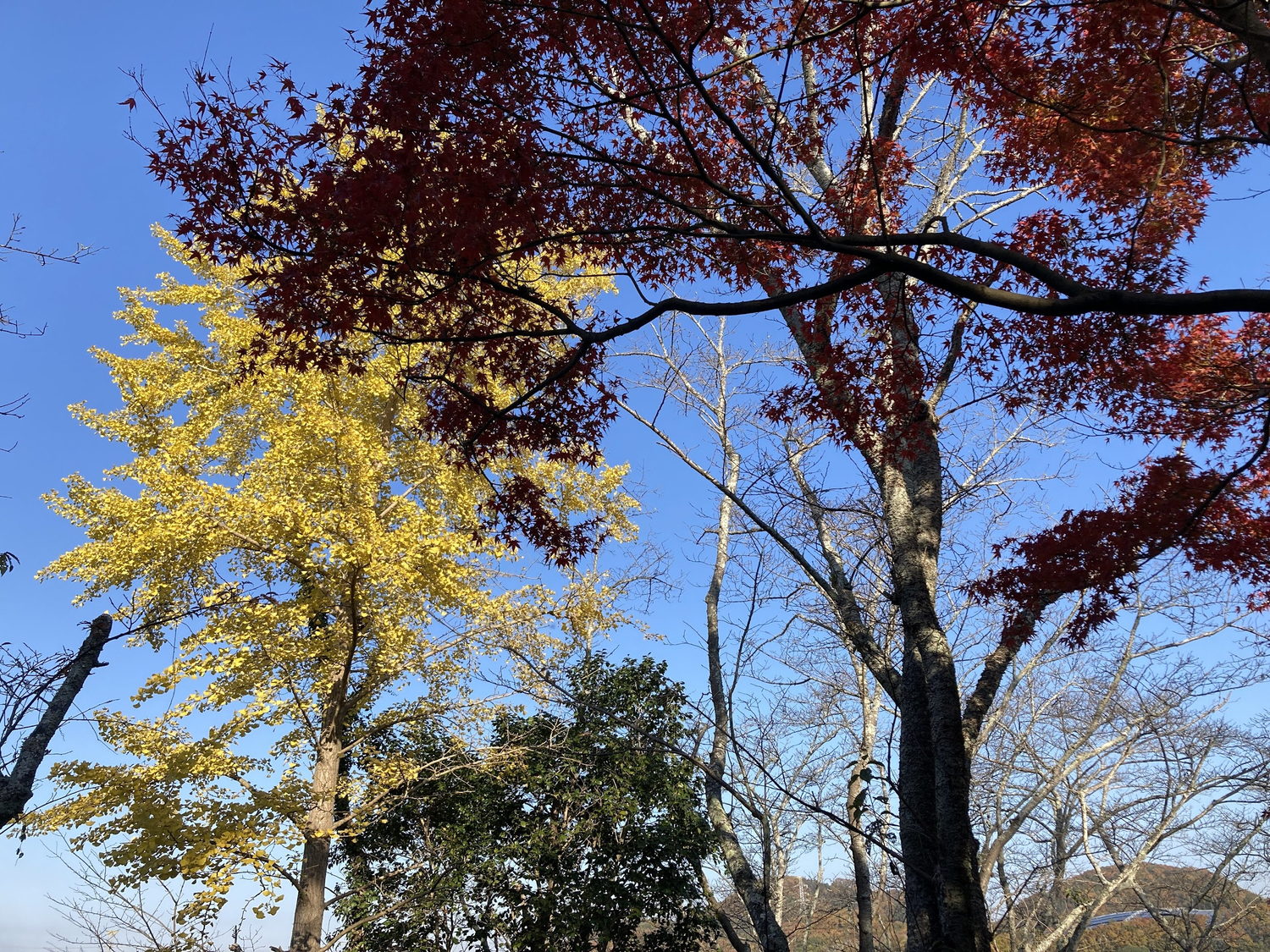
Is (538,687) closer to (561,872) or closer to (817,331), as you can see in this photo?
(561,872)

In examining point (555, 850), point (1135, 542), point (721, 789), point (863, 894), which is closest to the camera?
point (1135, 542)

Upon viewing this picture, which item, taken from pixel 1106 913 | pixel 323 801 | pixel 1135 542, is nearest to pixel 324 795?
pixel 323 801

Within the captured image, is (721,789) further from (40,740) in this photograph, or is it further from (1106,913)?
(1106,913)

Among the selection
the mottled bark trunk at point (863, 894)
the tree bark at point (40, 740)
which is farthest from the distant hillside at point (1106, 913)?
the tree bark at point (40, 740)

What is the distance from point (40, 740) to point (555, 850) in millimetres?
6656

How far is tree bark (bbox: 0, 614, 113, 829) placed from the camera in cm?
306

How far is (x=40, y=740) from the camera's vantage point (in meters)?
3.15

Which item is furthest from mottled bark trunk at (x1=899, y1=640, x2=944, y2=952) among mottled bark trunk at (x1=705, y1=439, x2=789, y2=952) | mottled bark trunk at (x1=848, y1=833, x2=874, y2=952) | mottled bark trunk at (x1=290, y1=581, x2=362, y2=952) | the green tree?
mottled bark trunk at (x1=290, y1=581, x2=362, y2=952)

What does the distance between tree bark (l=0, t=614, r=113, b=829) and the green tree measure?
18.5ft

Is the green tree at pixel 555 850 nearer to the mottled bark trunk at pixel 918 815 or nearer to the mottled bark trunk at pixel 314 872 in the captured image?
the mottled bark trunk at pixel 314 872

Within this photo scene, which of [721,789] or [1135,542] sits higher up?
[1135,542]

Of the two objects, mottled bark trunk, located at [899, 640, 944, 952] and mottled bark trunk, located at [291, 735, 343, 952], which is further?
mottled bark trunk, located at [291, 735, 343, 952]

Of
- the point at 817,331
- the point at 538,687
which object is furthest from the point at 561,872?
the point at 817,331

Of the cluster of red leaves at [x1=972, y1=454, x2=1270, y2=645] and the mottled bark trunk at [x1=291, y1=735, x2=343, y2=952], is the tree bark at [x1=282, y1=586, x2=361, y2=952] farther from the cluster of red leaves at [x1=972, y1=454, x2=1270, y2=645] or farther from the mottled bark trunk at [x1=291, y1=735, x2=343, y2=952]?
the cluster of red leaves at [x1=972, y1=454, x2=1270, y2=645]
